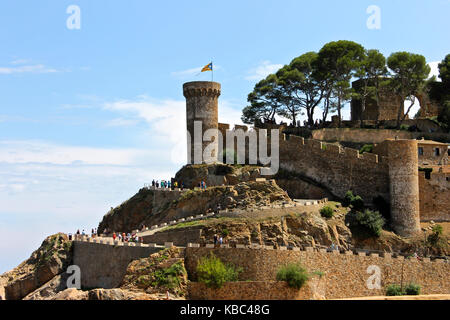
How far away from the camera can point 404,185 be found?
47438mm

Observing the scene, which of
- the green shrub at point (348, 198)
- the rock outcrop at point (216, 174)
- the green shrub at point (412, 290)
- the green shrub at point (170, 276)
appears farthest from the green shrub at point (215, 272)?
the rock outcrop at point (216, 174)

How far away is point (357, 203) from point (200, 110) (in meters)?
16.6

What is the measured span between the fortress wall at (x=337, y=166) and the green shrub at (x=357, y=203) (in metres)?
0.92

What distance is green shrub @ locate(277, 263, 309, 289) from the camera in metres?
35.5

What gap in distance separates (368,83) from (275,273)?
3154 cm

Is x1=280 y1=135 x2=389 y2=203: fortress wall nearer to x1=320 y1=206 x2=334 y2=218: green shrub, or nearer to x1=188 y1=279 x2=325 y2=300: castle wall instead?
x1=320 y1=206 x2=334 y2=218: green shrub

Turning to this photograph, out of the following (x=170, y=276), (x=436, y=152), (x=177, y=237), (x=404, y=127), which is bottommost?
(x=170, y=276)

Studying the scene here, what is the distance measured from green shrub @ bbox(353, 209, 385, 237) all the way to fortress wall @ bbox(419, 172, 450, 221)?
11.7ft

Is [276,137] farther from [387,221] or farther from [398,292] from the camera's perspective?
[398,292]

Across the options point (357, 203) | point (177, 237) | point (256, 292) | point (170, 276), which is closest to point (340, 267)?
point (256, 292)

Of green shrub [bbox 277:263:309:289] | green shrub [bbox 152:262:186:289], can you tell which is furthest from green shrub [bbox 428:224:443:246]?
green shrub [bbox 152:262:186:289]

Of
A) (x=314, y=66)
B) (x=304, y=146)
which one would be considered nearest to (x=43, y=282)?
(x=304, y=146)

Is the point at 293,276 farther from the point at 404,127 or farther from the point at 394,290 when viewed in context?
the point at 404,127

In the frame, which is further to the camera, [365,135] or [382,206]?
[365,135]
